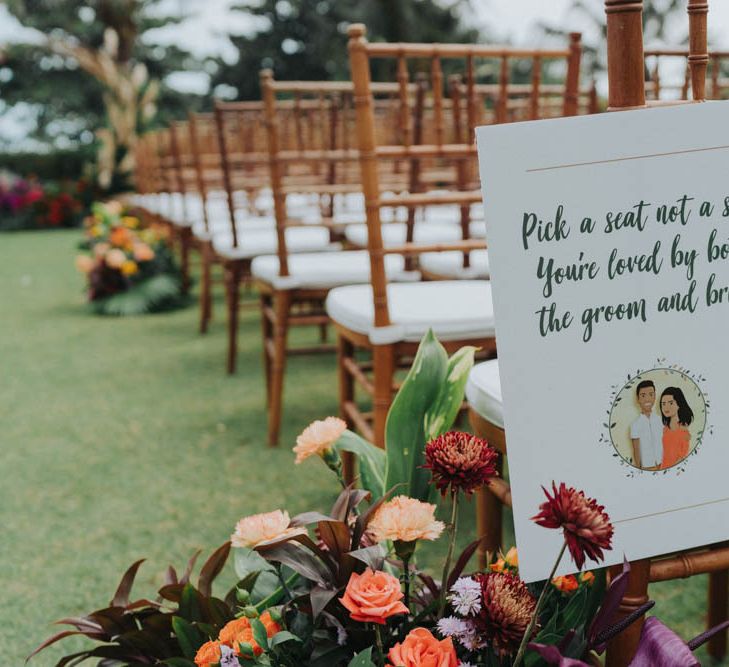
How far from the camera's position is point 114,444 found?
7.32ft

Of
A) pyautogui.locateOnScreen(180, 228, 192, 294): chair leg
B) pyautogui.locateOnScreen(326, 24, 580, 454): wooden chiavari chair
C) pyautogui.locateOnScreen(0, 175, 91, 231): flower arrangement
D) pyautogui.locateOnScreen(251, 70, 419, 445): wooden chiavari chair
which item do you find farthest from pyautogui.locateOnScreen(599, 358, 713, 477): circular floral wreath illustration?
pyautogui.locateOnScreen(0, 175, 91, 231): flower arrangement

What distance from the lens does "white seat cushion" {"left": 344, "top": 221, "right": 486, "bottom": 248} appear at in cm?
241

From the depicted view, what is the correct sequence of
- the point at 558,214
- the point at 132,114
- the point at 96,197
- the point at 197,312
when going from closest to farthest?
the point at 558,214 < the point at 197,312 < the point at 132,114 < the point at 96,197

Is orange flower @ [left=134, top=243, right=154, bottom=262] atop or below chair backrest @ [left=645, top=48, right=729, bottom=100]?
below

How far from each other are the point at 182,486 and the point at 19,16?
15.1m

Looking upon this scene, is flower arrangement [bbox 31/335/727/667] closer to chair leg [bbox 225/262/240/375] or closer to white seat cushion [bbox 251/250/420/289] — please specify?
white seat cushion [bbox 251/250/420/289]

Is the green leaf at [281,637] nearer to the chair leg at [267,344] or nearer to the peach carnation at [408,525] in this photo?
the peach carnation at [408,525]

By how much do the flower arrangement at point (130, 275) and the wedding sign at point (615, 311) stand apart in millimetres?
3884

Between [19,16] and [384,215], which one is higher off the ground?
[19,16]

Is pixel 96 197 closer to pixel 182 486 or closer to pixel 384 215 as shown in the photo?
pixel 384 215

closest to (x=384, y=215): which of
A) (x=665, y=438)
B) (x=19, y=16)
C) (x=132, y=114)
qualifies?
(x=665, y=438)

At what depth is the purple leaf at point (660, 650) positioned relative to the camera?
71cm

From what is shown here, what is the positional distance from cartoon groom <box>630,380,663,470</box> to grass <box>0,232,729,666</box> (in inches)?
25.8

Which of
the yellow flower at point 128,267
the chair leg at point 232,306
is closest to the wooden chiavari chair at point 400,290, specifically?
the chair leg at point 232,306
